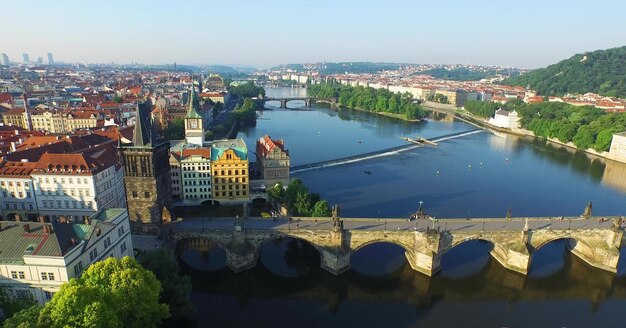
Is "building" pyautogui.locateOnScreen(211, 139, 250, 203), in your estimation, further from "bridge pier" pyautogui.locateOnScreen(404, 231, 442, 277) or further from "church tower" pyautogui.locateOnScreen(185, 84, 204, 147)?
"bridge pier" pyautogui.locateOnScreen(404, 231, 442, 277)

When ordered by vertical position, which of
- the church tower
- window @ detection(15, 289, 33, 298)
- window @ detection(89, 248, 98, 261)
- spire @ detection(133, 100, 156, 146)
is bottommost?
window @ detection(15, 289, 33, 298)

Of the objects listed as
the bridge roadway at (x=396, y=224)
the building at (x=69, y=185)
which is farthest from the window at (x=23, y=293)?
the building at (x=69, y=185)

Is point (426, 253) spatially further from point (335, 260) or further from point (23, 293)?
point (23, 293)

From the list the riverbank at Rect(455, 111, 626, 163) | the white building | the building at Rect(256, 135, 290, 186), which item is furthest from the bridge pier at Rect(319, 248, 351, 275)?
the white building

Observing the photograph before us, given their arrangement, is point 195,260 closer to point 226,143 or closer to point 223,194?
point 223,194

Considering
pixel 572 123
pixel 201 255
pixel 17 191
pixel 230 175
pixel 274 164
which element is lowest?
pixel 201 255

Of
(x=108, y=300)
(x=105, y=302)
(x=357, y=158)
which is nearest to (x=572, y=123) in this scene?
(x=357, y=158)
